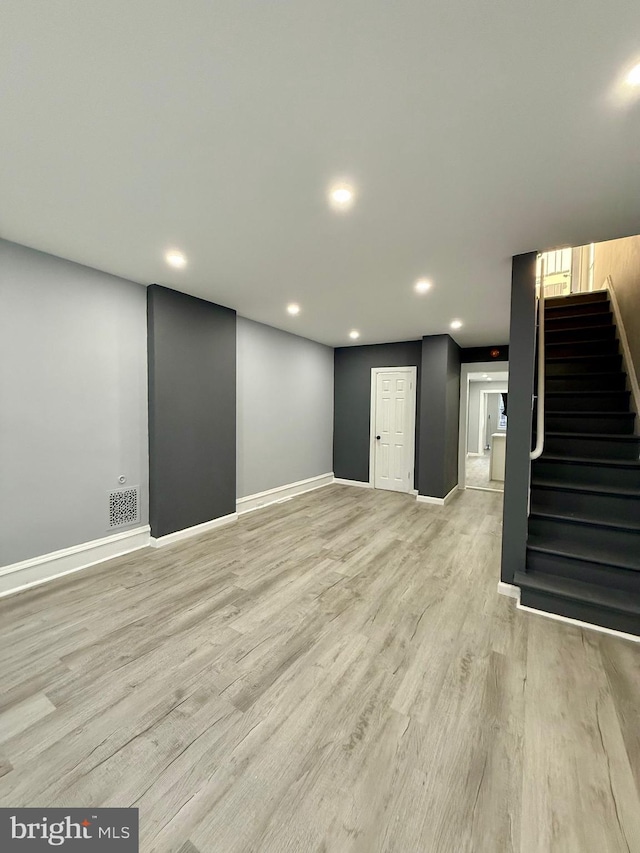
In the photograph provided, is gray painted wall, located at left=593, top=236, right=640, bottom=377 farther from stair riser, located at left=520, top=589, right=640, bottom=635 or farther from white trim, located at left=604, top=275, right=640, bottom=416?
stair riser, located at left=520, top=589, right=640, bottom=635

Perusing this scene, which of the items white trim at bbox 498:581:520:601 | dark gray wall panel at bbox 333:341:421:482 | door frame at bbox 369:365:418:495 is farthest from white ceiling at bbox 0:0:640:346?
dark gray wall panel at bbox 333:341:421:482

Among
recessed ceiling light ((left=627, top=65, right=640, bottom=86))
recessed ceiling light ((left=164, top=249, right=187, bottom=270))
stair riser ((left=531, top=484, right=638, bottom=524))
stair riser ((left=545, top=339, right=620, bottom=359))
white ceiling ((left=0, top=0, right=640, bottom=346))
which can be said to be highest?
recessed ceiling light ((left=164, top=249, right=187, bottom=270))

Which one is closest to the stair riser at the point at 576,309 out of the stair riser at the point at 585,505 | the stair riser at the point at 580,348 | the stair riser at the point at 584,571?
the stair riser at the point at 580,348

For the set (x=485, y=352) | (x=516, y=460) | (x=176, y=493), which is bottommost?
(x=176, y=493)

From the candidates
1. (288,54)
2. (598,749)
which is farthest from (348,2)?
(598,749)

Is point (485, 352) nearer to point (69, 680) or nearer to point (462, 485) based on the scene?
point (462, 485)

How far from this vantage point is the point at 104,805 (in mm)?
1185

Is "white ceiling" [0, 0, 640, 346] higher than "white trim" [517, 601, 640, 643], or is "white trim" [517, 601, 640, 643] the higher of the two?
"white ceiling" [0, 0, 640, 346]

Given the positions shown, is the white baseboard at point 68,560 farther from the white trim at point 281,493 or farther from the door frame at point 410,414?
the door frame at point 410,414

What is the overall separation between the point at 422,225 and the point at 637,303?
9.28 feet

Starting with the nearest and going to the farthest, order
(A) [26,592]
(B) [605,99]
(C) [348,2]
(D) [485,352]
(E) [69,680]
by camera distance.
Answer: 1. (C) [348,2]
2. (B) [605,99]
3. (E) [69,680]
4. (A) [26,592]
5. (D) [485,352]

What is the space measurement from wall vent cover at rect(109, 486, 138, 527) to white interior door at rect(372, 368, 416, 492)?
4.08 meters

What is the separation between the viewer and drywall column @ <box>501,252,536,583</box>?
8.48 feet

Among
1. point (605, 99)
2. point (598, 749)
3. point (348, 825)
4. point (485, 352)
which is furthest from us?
point (485, 352)
